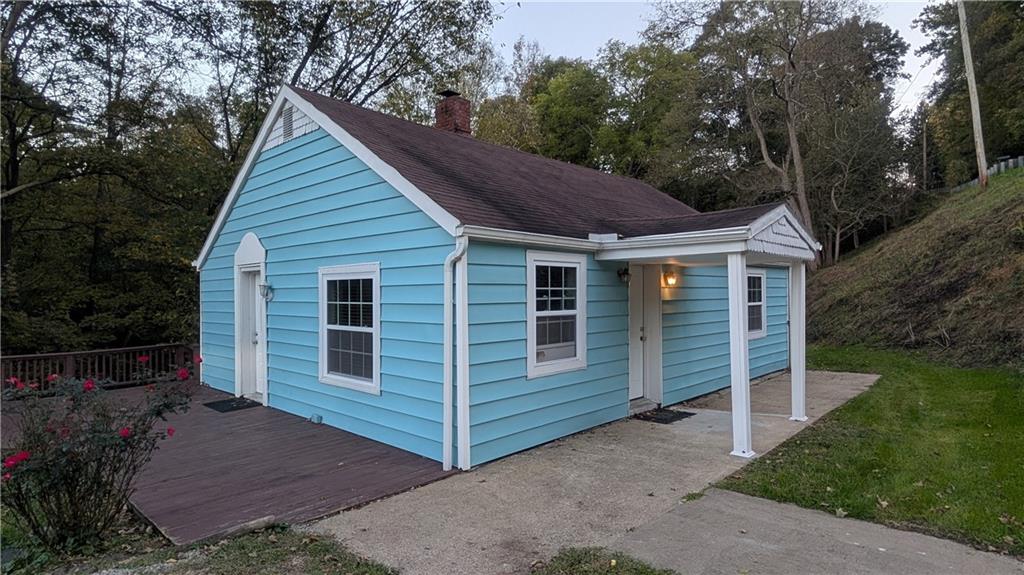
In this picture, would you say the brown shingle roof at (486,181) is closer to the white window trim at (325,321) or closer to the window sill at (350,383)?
the white window trim at (325,321)

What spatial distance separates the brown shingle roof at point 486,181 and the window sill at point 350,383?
224 cm

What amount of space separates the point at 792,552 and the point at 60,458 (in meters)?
4.62

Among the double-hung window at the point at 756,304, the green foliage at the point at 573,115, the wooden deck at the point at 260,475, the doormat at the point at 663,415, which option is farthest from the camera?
the green foliage at the point at 573,115

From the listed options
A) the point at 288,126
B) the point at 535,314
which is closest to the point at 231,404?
the point at 288,126

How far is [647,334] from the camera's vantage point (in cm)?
757

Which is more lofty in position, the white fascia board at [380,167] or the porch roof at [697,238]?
the white fascia board at [380,167]

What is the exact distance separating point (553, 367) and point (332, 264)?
9.90 ft

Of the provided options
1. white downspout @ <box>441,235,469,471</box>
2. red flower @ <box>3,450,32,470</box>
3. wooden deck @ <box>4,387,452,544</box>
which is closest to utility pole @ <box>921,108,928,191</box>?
white downspout @ <box>441,235,469,471</box>

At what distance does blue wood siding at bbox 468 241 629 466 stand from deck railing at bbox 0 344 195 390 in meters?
6.48

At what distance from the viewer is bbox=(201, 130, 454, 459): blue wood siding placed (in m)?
5.36

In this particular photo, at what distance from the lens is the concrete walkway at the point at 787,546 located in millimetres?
3160

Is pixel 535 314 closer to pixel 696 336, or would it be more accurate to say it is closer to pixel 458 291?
pixel 458 291

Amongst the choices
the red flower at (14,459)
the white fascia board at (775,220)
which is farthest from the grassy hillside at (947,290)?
the red flower at (14,459)

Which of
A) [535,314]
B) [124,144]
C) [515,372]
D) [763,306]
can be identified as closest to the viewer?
[515,372]
